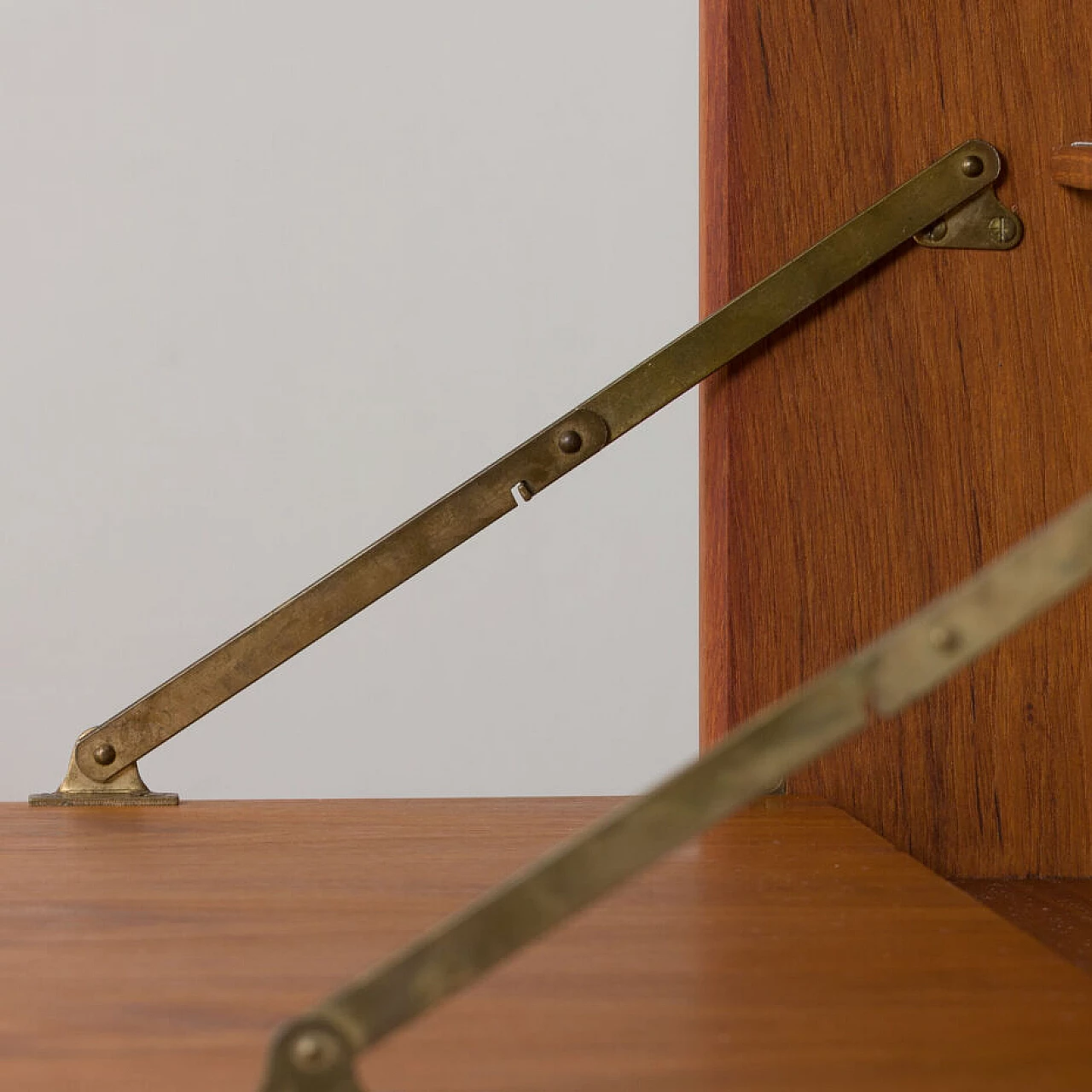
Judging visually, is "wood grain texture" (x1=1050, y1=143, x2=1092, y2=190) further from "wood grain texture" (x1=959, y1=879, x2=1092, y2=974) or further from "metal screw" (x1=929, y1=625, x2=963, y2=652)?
"metal screw" (x1=929, y1=625, x2=963, y2=652)

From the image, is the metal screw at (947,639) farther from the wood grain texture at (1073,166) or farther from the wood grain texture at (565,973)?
the wood grain texture at (1073,166)

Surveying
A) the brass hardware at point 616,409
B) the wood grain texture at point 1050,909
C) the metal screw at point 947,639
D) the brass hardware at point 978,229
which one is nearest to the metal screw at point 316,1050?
the metal screw at point 947,639

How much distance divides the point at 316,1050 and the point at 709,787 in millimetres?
82

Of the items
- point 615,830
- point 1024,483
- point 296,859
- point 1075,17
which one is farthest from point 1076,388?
point 615,830

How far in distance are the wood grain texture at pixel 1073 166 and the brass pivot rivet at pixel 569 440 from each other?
0.74 feet

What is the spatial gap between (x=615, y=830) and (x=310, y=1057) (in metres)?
0.07

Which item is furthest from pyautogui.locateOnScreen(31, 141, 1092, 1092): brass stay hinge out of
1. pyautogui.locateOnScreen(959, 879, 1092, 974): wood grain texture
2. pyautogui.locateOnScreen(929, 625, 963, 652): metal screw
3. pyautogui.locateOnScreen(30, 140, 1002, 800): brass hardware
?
pyautogui.locateOnScreen(30, 140, 1002, 800): brass hardware

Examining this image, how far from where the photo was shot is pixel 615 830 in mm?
278

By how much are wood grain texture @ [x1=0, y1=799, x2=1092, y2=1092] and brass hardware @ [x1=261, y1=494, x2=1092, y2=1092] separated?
0.05 metres

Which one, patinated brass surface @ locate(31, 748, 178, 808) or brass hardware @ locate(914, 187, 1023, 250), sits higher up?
brass hardware @ locate(914, 187, 1023, 250)

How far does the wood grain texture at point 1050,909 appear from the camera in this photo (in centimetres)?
52

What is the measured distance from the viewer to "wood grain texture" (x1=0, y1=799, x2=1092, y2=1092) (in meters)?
0.33

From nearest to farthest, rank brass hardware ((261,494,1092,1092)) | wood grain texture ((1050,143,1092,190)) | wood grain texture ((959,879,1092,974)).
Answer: brass hardware ((261,494,1092,1092))
wood grain texture ((959,879,1092,974))
wood grain texture ((1050,143,1092,190))

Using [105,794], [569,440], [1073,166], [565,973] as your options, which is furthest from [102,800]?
[1073,166]
